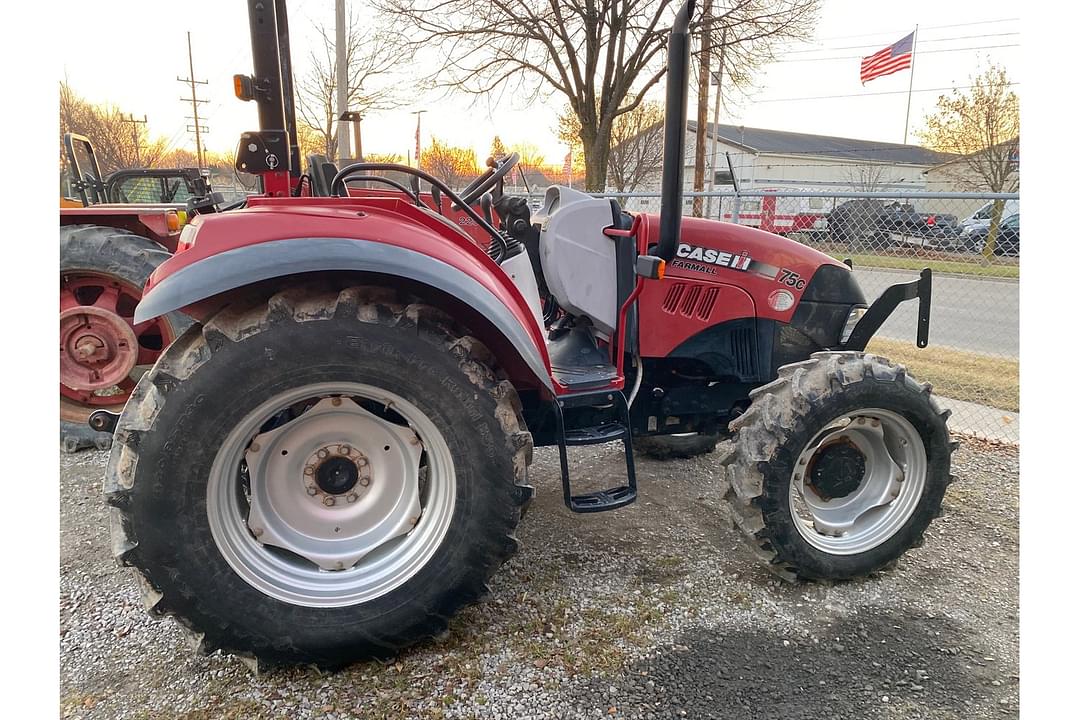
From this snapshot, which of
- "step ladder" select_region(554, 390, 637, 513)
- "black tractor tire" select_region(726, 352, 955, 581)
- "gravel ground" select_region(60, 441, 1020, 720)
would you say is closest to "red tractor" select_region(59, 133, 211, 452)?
Result: "gravel ground" select_region(60, 441, 1020, 720)

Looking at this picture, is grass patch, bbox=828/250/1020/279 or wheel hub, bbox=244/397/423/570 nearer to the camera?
wheel hub, bbox=244/397/423/570

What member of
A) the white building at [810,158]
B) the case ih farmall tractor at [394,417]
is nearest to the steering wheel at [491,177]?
the case ih farmall tractor at [394,417]

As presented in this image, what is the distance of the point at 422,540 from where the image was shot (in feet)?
7.20

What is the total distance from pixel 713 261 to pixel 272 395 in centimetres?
195

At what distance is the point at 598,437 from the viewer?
8.64 ft

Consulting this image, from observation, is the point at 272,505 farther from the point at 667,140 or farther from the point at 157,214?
the point at 157,214

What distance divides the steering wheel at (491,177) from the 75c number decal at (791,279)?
1304 millimetres

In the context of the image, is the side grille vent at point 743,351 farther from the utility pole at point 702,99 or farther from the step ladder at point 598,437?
the utility pole at point 702,99

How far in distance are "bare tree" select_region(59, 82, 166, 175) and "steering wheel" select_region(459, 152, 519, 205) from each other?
22386 millimetres

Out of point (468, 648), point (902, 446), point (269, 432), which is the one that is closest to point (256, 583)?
point (269, 432)

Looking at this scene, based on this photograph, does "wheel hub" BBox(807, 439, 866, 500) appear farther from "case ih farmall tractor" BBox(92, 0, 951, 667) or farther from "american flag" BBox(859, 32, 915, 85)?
"american flag" BBox(859, 32, 915, 85)

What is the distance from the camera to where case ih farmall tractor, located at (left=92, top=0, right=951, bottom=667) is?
1.92 meters

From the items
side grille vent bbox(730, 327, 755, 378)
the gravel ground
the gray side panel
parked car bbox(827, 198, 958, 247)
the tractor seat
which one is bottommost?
the gravel ground

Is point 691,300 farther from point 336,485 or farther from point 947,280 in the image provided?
point 947,280
